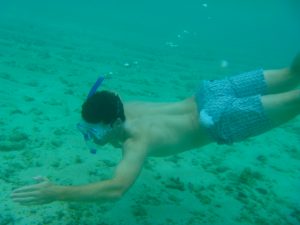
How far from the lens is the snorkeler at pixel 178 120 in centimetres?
381

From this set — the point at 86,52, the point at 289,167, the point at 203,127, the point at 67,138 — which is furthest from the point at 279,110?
the point at 86,52

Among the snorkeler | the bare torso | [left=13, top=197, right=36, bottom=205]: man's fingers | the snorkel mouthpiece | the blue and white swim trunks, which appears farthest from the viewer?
the blue and white swim trunks

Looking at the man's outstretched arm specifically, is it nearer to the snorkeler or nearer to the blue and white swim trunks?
the snorkeler

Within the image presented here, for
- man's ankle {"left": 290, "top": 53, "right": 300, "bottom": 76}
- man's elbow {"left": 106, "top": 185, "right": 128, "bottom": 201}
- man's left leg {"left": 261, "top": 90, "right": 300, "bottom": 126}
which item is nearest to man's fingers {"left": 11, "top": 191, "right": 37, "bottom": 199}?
man's elbow {"left": 106, "top": 185, "right": 128, "bottom": 201}

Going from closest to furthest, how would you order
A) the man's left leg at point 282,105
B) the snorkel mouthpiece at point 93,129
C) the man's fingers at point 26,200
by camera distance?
the man's fingers at point 26,200 < the snorkel mouthpiece at point 93,129 < the man's left leg at point 282,105

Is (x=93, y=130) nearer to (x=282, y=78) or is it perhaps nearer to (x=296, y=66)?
(x=282, y=78)

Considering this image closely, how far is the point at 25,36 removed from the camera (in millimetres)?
20000

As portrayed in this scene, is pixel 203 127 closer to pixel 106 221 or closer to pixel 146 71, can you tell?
pixel 106 221

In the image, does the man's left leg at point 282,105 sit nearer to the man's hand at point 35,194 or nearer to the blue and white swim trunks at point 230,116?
the blue and white swim trunks at point 230,116

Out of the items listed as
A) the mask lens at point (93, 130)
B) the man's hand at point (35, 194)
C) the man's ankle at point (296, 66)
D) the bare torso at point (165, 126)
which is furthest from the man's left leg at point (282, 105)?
the man's hand at point (35, 194)

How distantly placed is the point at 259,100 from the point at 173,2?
170013mm

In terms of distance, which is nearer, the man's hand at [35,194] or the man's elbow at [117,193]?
the man's hand at [35,194]

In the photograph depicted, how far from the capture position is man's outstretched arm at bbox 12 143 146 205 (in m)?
3.39

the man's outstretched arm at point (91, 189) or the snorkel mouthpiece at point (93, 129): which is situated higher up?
the snorkel mouthpiece at point (93, 129)
